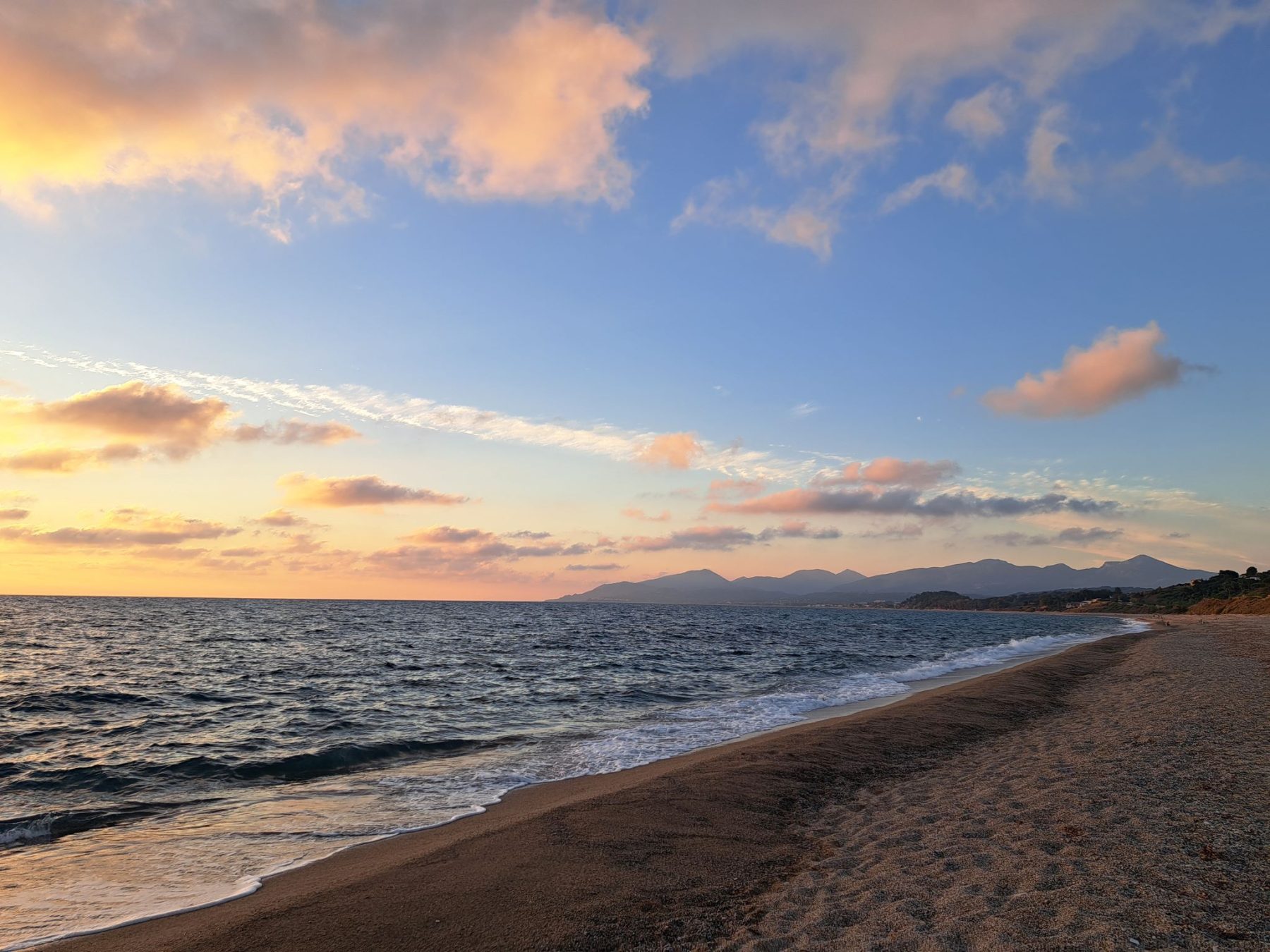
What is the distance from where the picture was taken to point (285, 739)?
17.5m

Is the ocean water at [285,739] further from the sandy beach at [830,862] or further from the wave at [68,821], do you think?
the sandy beach at [830,862]

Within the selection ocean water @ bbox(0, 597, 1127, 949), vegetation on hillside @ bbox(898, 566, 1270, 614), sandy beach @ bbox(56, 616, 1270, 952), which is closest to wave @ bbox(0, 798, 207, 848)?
ocean water @ bbox(0, 597, 1127, 949)

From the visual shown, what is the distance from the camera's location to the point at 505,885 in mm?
7555

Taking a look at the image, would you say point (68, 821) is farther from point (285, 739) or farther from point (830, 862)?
point (830, 862)

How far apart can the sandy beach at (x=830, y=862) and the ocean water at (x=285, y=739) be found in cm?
144

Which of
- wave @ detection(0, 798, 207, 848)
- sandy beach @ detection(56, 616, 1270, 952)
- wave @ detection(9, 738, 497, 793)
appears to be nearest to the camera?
sandy beach @ detection(56, 616, 1270, 952)

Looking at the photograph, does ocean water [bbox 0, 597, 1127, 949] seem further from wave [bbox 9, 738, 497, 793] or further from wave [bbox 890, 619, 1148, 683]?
wave [bbox 890, 619, 1148, 683]

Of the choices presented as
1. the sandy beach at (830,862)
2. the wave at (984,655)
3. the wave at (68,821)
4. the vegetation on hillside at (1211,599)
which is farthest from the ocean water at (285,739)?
the vegetation on hillside at (1211,599)

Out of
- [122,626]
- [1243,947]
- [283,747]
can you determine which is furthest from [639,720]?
[122,626]

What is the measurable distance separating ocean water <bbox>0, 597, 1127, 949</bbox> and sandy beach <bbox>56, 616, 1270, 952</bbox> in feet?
4.73

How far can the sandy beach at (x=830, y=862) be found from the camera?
20.4ft

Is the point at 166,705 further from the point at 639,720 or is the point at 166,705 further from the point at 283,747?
the point at 639,720

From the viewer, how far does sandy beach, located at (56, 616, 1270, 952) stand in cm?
621

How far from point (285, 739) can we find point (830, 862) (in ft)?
48.5
